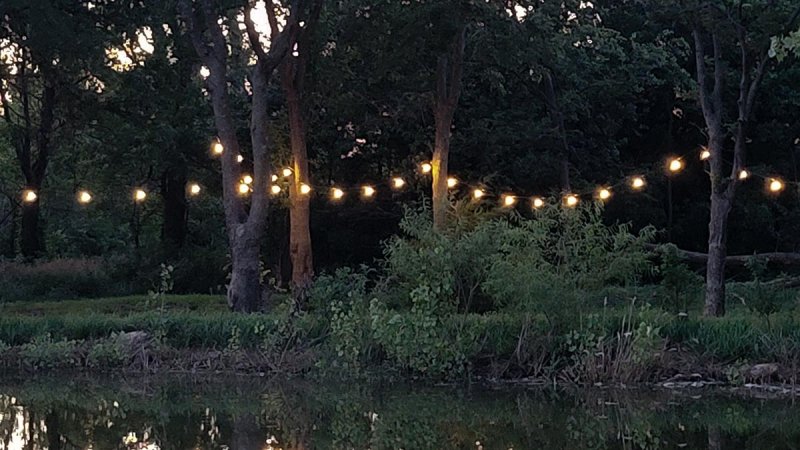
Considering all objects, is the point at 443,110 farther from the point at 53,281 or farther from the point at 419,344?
the point at 53,281

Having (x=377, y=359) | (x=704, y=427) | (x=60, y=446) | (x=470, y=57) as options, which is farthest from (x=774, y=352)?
(x=470, y=57)

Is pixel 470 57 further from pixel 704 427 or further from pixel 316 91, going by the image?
pixel 704 427

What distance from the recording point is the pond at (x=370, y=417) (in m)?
11.8

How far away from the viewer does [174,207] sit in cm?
3158

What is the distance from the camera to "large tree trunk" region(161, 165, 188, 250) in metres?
31.1

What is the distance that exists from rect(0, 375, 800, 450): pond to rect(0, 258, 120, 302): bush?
9.27m

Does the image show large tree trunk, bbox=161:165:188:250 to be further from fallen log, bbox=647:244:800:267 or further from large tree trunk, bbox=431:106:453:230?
fallen log, bbox=647:244:800:267

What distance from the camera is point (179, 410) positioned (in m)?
14.3

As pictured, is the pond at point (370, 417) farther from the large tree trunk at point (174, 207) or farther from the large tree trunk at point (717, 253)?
the large tree trunk at point (174, 207)

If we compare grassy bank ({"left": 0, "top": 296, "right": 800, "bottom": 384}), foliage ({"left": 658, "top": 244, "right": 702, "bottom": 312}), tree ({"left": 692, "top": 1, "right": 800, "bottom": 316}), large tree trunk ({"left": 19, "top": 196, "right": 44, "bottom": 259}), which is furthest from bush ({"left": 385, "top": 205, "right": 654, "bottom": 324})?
large tree trunk ({"left": 19, "top": 196, "right": 44, "bottom": 259})

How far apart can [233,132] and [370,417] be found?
894 centimetres

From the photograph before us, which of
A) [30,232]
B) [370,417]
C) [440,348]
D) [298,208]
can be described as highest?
[30,232]

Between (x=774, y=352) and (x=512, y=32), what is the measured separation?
984cm

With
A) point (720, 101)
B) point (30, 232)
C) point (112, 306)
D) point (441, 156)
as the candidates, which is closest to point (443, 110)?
point (441, 156)
